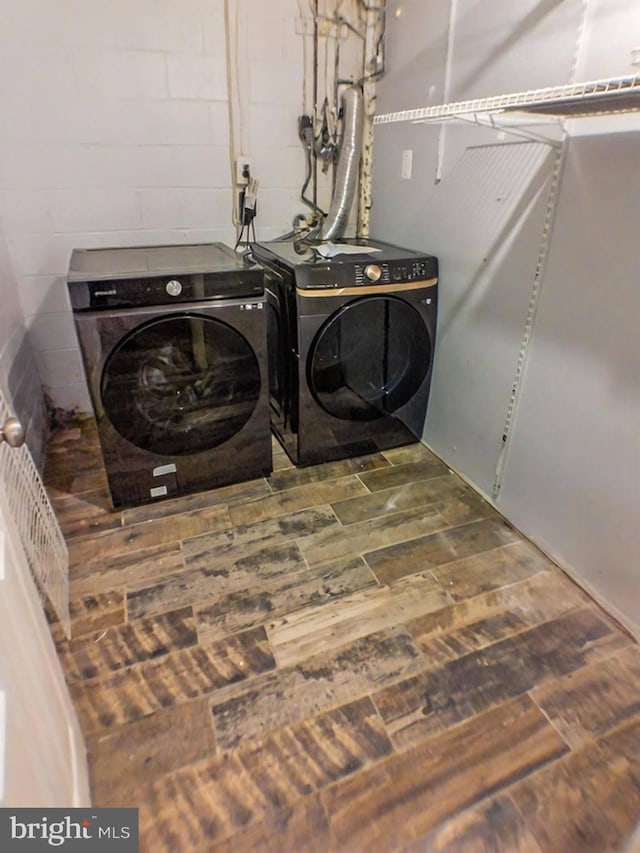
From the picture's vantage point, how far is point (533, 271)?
1616 mm

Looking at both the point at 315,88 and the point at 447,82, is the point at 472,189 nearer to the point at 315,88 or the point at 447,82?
the point at 447,82

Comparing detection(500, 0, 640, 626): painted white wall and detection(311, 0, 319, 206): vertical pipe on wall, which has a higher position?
detection(311, 0, 319, 206): vertical pipe on wall

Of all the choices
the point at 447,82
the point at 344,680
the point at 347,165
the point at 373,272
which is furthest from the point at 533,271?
the point at 344,680

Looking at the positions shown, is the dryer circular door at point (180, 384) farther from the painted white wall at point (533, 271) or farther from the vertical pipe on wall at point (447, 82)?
the vertical pipe on wall at point (447, 82)

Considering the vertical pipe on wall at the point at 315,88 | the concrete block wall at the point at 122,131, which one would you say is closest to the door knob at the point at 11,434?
the concrete block wall at the point at 122,131

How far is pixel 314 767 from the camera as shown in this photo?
1128 mm

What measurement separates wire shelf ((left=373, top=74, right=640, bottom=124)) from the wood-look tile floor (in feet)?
4.48

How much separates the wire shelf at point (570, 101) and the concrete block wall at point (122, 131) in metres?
1.21

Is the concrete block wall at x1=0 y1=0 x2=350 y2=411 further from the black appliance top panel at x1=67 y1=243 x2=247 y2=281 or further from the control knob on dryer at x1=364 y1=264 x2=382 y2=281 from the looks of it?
the control knob on dryer at x1=364 y1=264 x2=382 y2=281

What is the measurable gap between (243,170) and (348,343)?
1091mm

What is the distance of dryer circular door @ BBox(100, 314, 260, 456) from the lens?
5.57ft

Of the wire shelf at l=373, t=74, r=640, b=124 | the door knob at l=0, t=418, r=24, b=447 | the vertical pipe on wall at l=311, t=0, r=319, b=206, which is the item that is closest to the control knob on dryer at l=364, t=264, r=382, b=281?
the wire shelf at l=373, t=74, r=640, b=124

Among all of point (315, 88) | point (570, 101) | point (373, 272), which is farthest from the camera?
point (315, 88)

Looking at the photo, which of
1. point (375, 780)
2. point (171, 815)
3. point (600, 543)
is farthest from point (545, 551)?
point (171, 815)
